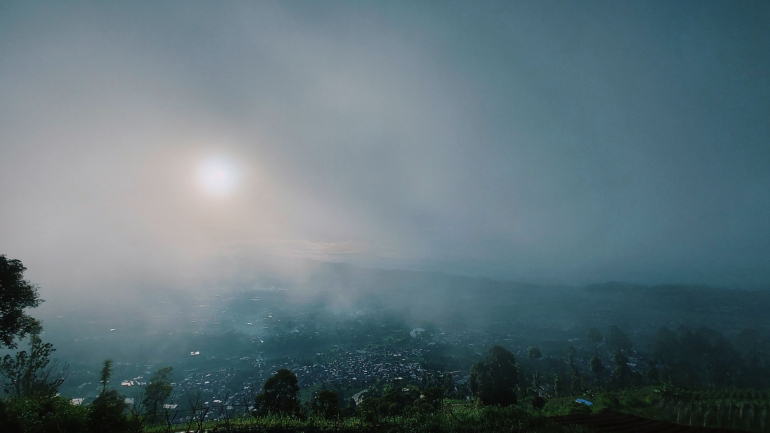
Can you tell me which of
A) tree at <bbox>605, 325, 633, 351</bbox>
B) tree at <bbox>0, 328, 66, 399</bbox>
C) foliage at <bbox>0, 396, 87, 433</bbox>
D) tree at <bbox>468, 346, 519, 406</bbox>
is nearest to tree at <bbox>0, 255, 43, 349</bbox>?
tree at <bbox>0, 328, 66, 399</bbox>

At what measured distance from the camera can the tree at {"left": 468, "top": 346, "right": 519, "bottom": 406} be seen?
38.9m

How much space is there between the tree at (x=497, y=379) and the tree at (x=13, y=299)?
47.3 meters

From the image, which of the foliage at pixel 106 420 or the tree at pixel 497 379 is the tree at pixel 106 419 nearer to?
the foliage at pixel 106 420

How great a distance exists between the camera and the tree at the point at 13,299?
18.0m

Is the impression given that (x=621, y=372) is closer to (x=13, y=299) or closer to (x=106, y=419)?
(x=106, y=419)

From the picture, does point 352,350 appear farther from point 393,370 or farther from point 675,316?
point 675,316

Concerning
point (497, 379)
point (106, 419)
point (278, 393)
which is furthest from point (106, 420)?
point (497, 379)

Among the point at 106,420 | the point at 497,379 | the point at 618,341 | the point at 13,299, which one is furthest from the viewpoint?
the point at 618,341

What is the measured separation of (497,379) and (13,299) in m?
49.1

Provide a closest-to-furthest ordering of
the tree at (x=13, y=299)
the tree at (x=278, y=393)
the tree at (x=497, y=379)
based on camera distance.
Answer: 1. the tree at (x=13, y=299)
2. the tree at (x=278, y=393)
3. the tree at (x=497, y=379)

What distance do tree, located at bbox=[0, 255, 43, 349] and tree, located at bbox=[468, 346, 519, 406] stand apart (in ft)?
155

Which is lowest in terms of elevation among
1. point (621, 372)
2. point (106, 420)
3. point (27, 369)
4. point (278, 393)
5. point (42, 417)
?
point (621, 372)

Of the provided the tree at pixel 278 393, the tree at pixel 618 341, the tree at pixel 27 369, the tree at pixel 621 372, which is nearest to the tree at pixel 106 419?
the tree at pixel 278 393

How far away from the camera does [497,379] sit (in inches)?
1570
